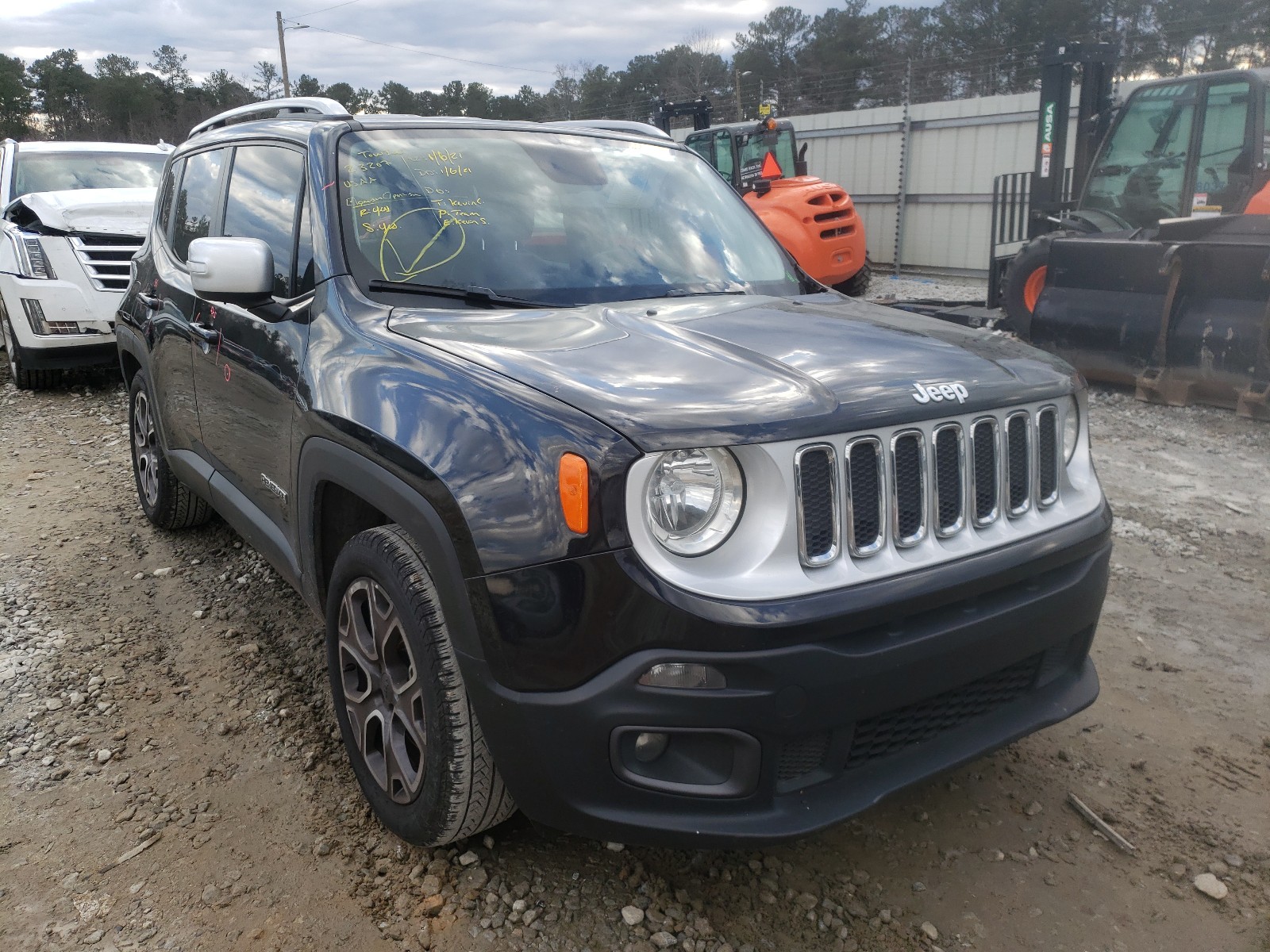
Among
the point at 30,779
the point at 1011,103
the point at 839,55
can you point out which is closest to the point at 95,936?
the point at 30,779

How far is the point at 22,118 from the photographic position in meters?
41.8

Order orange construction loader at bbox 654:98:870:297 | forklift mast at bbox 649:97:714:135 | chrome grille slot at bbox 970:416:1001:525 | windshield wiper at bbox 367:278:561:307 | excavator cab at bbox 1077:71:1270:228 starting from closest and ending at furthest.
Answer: chrome grille slot at bbox 970:416:1001:525, windshield wiper at bbox 367:278:561:307, excavator cab at bbox 1077:71:1270:228, orange construction loader at bbox 654:98:870:297, forklift mast at bbox 649:97:714:135

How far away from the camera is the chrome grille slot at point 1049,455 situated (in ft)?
8.09

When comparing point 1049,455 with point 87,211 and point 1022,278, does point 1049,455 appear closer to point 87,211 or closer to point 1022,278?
point 1022,278

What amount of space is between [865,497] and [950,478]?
10.8 inches

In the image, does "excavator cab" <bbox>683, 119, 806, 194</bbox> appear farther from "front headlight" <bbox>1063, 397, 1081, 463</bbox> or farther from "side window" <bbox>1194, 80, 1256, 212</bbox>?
"front headlight" <bbox>1063, 397, 1081, 463</bbox>

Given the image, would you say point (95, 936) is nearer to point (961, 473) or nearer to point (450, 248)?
point (450, 248)

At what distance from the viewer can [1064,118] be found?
9875mm

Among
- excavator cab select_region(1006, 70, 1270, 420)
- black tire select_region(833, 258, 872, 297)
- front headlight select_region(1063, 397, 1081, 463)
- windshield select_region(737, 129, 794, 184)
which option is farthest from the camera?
windshield select_region(737, 129, 794, 184)

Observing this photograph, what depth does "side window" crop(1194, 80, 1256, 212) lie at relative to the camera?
8.32 metres

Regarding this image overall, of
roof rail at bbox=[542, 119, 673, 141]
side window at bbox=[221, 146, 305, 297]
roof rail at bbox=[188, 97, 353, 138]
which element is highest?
roof rail at bbox=[188, 97, 353, 138]

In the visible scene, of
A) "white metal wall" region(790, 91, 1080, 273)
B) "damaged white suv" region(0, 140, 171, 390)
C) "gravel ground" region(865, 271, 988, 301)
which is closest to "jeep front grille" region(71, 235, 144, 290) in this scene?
"damaged white suv" region(0, 140, 171, 390)

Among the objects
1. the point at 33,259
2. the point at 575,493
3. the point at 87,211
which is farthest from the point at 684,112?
the point at 575,493

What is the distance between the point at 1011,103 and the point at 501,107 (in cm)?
3328
